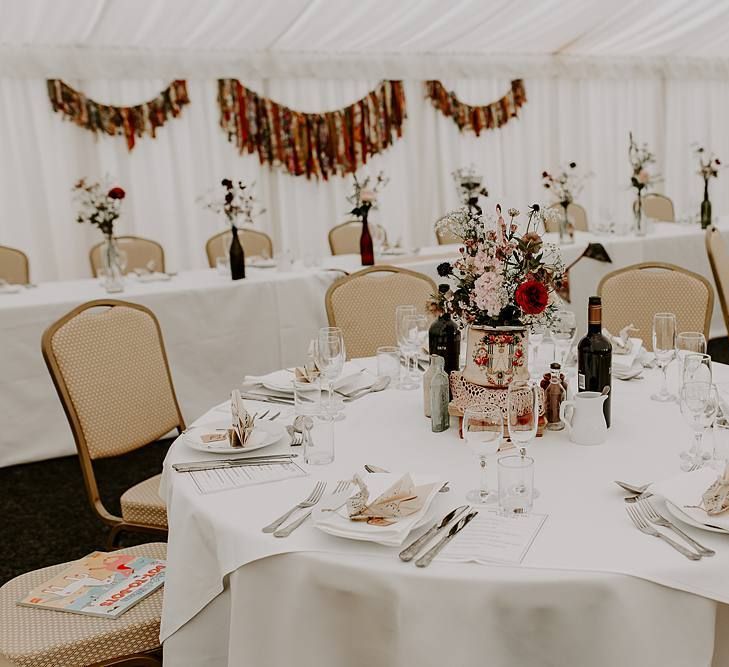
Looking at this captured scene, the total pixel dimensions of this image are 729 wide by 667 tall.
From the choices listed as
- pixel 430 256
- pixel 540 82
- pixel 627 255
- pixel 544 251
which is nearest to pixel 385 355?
pixel 544 251

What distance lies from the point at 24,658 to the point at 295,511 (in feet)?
2.26

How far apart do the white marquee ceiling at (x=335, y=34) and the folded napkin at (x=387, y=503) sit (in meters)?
→ 5.02

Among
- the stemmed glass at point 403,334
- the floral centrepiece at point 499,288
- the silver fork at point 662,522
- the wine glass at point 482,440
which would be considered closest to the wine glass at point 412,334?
the stemmed glass at point 403,334

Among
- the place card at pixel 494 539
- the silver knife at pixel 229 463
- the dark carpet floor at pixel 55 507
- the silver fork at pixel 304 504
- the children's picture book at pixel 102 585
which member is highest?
the silver knife at pixel 229 463

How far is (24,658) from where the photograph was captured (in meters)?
1.79

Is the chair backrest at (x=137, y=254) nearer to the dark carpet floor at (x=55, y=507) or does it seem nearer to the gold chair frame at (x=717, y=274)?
the dark carpet floor at (x=55, y=507)

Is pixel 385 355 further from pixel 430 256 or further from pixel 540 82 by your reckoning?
pixel 540 82

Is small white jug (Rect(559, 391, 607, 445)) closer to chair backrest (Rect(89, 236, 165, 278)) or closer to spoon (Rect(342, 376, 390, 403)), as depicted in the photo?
spoon (Rect(342, 376, 390, 403))

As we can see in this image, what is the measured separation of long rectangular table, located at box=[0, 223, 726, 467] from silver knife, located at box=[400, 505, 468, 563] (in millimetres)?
3095

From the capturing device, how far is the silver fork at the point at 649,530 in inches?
56.7

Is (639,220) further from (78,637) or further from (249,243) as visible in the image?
(78,637)

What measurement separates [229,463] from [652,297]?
1999 millimetres

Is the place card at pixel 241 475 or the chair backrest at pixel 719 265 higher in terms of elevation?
the chair backrest at pixel 719 265

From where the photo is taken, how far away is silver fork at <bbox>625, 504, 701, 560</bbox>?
1.44 meters
